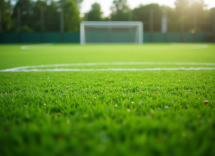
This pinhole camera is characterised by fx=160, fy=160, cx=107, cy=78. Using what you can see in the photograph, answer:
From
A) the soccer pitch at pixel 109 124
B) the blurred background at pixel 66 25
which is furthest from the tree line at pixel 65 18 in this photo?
the soccer pitch at pixel 109 124

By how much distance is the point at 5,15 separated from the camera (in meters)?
29.8

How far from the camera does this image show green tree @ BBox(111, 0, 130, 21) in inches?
1537

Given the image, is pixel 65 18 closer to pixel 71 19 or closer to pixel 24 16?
pixel 71 19

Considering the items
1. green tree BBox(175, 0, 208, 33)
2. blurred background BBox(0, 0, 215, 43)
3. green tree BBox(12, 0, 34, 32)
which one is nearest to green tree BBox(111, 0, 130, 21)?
blurred background BBox(0, 0, 215, 43)

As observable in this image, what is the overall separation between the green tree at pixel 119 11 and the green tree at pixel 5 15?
21.7 meters

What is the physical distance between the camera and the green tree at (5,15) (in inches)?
1152

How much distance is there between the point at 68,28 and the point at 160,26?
21.0 metres

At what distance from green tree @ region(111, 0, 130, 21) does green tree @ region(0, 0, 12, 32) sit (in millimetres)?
21684

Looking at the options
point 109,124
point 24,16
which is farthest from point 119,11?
point 109,124

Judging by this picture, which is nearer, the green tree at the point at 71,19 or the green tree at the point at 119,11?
the green tree at the point at 71,19

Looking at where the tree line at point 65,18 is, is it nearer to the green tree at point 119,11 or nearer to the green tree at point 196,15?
the green tree at point 196,15

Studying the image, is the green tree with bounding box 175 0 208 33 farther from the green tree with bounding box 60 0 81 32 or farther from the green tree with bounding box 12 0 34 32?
the green tree with bounding box 12 0 34 32

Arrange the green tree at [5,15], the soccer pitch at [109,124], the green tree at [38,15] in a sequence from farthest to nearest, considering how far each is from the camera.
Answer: the green tree at [38,15] < the green tree at [5,15] < the soccer pitch at [109,124]

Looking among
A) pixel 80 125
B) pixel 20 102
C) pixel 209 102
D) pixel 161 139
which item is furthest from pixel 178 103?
pixel 20 102
